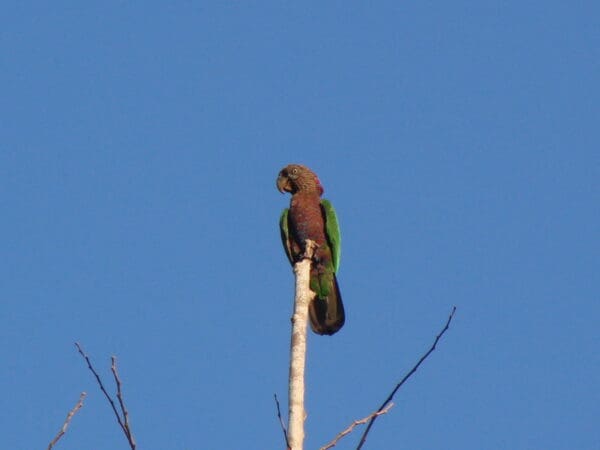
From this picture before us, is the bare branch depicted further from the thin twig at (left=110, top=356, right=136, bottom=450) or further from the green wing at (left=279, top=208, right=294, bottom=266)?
the green wing at (left=279, top=208, right=294, bottom=266)

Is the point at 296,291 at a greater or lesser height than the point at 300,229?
lesser

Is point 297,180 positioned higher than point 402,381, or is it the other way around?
point 297,180

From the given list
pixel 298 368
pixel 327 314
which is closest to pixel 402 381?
pixel 298 368

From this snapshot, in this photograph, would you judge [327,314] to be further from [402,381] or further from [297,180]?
[402,381]

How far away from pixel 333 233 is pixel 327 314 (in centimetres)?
96

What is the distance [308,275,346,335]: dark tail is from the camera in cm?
789

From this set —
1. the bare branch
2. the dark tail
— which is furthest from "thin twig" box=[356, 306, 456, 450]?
the dark tail

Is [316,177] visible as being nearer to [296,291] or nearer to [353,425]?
[296,291]

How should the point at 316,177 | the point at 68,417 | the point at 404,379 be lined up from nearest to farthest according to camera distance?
the point at 68,417, the point at 404,379, the point at 316,177

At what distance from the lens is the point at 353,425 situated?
3.79 meters

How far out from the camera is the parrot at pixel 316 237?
7973mm

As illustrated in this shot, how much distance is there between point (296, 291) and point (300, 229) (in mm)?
3816

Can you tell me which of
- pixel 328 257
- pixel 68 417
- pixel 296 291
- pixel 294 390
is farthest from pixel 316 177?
pixel 68 417

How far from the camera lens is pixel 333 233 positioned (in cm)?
865
